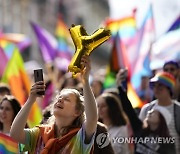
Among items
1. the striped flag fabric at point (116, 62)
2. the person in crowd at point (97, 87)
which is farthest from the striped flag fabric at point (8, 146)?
the person in crowd at point (97, 87)

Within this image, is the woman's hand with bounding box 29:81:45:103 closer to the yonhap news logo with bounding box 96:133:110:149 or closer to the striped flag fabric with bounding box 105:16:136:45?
the yonhap news logo with bounding box 96:133:110:149

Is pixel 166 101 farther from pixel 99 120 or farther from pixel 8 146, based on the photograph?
pixel 8 146

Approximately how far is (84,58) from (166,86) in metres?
1.98

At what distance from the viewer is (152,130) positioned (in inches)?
274

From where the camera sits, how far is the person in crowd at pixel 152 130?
690cm

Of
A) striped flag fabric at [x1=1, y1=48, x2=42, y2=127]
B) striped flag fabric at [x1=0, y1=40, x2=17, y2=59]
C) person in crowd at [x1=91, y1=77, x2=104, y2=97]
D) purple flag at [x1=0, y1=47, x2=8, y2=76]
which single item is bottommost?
person in crowd at [x1=91, y1=77, x2=104, y2=97]

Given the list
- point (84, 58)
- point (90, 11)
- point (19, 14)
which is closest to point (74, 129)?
point (84, 58)

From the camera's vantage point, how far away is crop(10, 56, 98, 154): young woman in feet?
17.6

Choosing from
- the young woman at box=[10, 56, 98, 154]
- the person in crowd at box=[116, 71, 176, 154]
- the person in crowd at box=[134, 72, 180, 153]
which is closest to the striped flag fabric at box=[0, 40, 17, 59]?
the person in crowd at box=[134, 72, 180, 153]

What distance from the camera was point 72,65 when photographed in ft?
17.6

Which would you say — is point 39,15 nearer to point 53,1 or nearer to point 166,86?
point 53,1

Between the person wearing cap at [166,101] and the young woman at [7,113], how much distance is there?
1200mm

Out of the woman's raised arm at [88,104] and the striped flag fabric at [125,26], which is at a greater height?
the striped flag fabric at [125,26]

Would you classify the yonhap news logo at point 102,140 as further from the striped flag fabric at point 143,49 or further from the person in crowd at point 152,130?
the striped flag fabric at point 143,49
